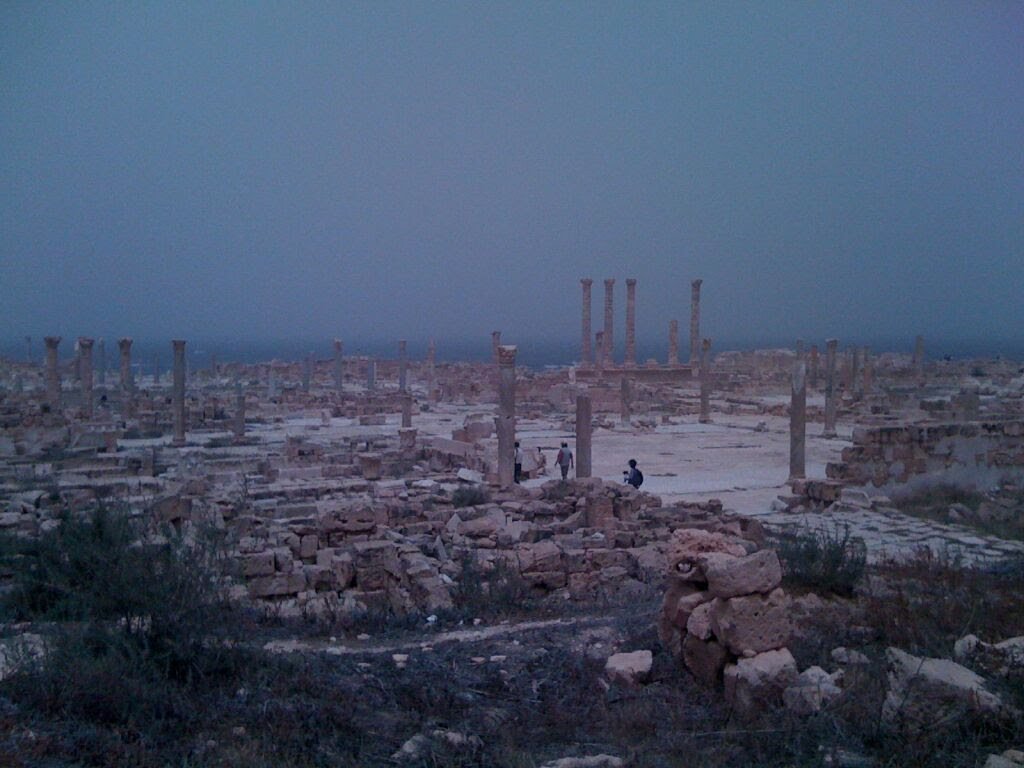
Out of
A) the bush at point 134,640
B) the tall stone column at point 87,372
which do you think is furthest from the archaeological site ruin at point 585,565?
the tall stone column at point 87,372

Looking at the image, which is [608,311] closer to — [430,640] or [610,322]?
[610,322]

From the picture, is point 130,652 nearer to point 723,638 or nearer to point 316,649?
point 316,649

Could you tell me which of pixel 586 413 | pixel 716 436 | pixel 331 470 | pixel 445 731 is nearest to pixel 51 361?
pixel 331 470

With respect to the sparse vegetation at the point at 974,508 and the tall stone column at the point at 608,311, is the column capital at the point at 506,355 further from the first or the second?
the tall stone column at the point at 608,311

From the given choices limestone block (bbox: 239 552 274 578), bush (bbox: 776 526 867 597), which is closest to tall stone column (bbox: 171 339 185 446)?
limestone block (bbox: 239 552 274 578)

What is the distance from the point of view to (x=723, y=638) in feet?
18.7

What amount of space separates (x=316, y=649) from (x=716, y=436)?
26.5 m

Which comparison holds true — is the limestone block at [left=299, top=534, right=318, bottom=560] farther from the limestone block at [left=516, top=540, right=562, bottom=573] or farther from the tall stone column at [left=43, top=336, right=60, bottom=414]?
the tall stone column at [left=43, top=336, right=60, bottom=414]

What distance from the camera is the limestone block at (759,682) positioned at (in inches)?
208

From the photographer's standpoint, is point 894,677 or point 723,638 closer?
point 894,677

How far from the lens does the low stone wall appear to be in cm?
1767

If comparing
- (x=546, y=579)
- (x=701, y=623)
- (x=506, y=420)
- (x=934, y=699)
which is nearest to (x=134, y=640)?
(x=701, y=623)

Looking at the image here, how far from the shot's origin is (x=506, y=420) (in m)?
19.3

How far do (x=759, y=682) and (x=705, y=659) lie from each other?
628 mm
